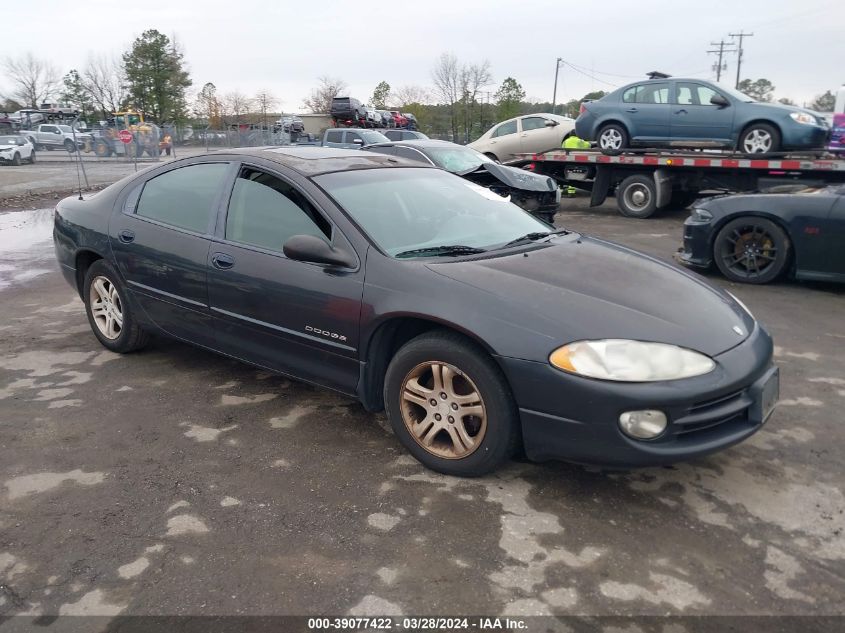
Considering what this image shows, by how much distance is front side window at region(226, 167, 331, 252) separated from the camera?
356cm

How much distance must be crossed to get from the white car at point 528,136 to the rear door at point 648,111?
4382 millimetres

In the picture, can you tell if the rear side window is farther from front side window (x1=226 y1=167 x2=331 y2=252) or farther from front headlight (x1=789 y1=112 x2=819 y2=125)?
front headlight (x1=789 y1=112 x2=819 y2=125)

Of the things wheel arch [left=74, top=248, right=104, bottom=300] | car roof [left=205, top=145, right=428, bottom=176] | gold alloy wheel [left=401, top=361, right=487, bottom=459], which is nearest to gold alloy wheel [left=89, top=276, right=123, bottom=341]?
wheel arch [left=74, top=248, right=104, bottom=300]

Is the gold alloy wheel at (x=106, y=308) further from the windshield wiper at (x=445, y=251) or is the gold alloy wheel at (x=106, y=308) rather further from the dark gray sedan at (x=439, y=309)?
the windshield wiper at (x=445, y=251)

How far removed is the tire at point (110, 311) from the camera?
462 centimetres

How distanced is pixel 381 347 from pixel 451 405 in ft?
1.59

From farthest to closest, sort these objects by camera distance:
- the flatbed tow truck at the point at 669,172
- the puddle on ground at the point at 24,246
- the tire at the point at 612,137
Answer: the tire at the point at 612,137, the flatbed tow truck at the point at 669,172, the puddle on ground at the point at 24,246

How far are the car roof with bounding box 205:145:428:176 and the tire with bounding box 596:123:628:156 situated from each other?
9772mm

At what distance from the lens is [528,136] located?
57.0 ft

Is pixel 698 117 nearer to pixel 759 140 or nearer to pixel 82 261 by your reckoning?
pixel 759 140

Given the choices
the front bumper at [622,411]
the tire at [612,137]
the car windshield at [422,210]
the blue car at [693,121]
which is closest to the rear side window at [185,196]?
the car windshield at [422,210]

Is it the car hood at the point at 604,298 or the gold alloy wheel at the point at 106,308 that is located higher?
the car hood at the point at 604,298

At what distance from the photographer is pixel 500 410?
9.39 feet

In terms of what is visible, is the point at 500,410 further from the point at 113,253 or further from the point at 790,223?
the point at 790,223
